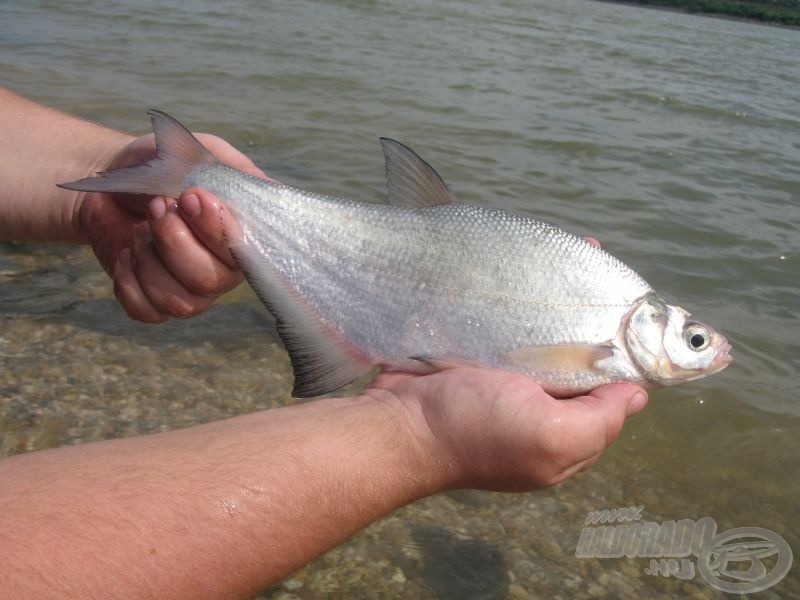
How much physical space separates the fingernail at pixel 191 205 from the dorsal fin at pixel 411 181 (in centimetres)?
77

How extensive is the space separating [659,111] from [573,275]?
34.9 feet

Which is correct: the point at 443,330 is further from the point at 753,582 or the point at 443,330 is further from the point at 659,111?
the point at 659,111

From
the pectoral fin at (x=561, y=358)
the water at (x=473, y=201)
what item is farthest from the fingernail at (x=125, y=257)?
the pectoral fin at (x=561, y=358)

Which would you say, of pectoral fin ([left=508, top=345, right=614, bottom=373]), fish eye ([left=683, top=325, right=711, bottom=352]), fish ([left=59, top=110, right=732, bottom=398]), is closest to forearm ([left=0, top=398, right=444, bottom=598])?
fish ([left=59, top=110, right=732, bottom=398])

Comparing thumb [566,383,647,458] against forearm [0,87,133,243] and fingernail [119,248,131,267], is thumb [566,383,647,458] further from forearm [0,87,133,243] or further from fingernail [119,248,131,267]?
forearm [0,87,133,243]

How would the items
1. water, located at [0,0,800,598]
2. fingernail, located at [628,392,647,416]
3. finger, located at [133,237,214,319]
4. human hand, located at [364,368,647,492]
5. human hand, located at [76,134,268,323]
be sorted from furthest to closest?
water, located at [0,0,800,598]
finger, located at [133,237,214,319]
human hand, located at [76,134,268,323]
fingernail, located at [628,392,647,416]
human hand, located at [364,368,647,492]

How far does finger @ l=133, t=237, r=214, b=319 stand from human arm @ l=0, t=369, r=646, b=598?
815mm

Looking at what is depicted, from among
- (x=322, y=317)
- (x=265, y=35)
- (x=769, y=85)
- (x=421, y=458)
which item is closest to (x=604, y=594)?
(x=421, y=458)

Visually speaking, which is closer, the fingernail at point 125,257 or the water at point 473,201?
the fingernail at point 125,257

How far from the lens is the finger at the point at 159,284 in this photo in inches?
115

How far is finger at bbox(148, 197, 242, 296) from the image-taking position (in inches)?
109

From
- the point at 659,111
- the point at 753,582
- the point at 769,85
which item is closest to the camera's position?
the point at 753,582

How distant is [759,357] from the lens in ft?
16.7

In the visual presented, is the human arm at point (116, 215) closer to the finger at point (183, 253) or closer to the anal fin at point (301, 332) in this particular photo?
the finger at point (183, 253)
